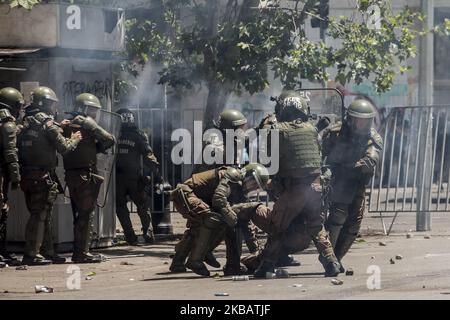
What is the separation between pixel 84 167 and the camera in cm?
1306

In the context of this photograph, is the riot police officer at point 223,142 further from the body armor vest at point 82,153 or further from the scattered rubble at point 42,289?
the scattered rubble at point 42,289

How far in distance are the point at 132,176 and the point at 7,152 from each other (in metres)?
3.58

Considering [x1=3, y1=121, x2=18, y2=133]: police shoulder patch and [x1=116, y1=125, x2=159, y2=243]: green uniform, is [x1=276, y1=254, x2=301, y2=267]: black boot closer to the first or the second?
[x1=3, y1=121, x2=18, y2=133]: police shoulder patch

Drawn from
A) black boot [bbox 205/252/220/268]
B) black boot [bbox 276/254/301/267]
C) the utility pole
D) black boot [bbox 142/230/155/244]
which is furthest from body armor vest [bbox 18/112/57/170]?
the utility pole

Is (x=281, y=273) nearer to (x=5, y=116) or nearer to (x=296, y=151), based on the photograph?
(x=296, y=151)

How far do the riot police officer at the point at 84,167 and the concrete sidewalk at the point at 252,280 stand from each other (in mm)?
362

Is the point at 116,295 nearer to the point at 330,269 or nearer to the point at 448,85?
the point at 330,269

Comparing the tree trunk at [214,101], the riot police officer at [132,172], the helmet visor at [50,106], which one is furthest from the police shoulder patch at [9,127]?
the tree trunk at [214,101]

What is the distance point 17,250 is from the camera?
45.9 ft

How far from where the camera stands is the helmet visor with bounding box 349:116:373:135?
11.7 metres

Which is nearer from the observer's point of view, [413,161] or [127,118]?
[127,118]

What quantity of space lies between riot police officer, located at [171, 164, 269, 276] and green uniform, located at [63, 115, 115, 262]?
1538mm

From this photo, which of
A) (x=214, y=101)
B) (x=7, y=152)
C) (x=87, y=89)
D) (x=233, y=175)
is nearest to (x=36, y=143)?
(x=7, y=152)

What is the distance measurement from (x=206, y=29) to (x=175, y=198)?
3.84 metres
